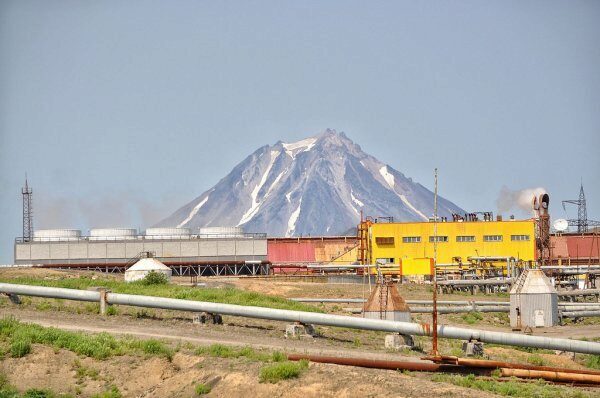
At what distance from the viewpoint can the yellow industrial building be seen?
109m

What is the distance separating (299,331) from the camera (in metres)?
34.6

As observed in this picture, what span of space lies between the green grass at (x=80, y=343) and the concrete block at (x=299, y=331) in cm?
535

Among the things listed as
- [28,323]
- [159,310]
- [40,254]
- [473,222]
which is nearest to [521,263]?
[473,222]

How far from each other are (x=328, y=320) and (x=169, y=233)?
94873 millimetres

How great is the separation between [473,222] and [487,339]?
80.2 m

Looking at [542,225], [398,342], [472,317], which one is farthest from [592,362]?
[542,225]

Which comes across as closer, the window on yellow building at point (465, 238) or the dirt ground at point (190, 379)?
the dirt ground at point (190, 379)

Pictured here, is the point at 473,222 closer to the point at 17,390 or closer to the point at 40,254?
the point at 40,254

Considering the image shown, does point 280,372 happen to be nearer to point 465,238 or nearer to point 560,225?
point 465,238

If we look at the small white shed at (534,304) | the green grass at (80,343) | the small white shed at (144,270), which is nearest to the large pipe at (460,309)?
the small white shed at (534,304)

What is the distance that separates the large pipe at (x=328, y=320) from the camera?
3194 cm

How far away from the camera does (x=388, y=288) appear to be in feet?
134

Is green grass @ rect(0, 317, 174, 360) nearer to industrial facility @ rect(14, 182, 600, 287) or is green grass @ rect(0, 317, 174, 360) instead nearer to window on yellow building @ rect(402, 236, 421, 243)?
industrial facility @ rect(14, 182, 600, 287)

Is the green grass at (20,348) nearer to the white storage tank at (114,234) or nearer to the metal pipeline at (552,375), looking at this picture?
the metal pipeline at (552,375)
